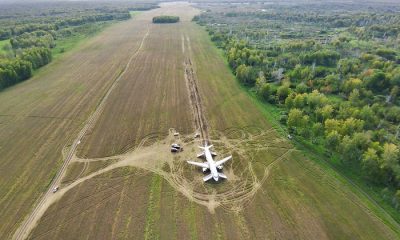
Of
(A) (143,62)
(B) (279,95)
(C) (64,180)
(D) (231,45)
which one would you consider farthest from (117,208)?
(D) (231,45)

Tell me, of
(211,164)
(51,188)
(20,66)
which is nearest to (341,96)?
(211,164)

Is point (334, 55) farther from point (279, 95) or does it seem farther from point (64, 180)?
point (64, 180)

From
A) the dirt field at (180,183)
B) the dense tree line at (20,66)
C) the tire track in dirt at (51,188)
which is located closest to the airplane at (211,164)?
the dirt field at (180,183)

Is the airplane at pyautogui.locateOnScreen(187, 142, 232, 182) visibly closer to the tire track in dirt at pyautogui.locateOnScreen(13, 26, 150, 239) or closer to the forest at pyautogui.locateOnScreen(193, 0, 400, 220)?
the forest at pyautogui.locateOnScreen(193, 0, 400, 220)

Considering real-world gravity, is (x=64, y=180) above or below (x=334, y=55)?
below

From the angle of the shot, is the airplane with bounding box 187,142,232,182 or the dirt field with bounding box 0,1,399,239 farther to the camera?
the airplane with bounding box 187,142,232,182

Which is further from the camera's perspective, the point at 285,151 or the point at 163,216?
the point at 285,151

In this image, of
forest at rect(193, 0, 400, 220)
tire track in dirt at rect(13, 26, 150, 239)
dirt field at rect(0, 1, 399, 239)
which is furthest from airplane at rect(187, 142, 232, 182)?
tire track in dirt at rect(13, 26, 150, 239)

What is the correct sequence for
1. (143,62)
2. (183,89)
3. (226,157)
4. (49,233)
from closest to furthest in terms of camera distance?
(49,233)
(226,157)
(183,89)
(143,62)
